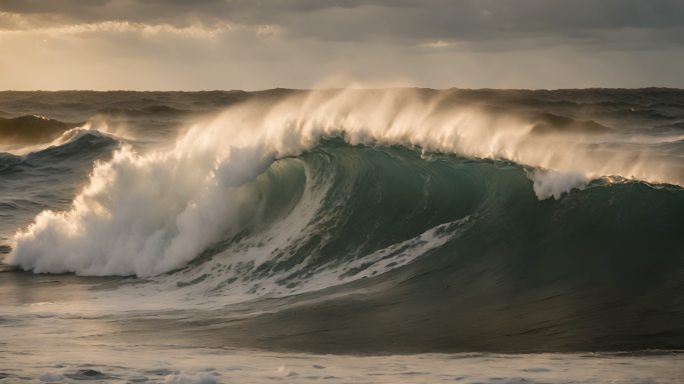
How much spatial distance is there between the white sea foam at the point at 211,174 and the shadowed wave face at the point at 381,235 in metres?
0.03

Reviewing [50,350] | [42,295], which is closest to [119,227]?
[42,295]

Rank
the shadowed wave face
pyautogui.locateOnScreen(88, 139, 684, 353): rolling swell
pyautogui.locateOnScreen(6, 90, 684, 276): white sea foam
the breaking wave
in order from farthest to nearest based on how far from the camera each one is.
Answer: pyautogui.locateOnScreen(6, 90, 684, 276): white sea foam → the breaking wave → the shadowed wave face → pyautogui.locateOnScreen(88, 139, 684, 353): rolling swell

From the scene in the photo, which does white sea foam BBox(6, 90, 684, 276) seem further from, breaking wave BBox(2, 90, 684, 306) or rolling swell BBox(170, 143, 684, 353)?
rolling swell BBox(170, 143, 684, 353)

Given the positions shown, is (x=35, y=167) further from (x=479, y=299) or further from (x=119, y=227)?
(x=479, y=299)

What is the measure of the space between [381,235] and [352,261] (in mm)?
791

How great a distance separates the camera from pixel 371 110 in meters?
11.7

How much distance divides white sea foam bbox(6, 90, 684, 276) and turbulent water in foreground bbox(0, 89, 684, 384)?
4 centimetres

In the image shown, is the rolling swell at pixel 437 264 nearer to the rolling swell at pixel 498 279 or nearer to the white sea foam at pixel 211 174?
the rolling swell at pixel 498 279


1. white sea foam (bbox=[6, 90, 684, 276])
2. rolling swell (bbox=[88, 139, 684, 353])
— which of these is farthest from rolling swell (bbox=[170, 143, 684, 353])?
white sea foam (bbox=[6, 90, 684, 276])

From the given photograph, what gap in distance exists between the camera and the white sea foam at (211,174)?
9547 millimetres

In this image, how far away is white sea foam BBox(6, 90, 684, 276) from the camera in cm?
955

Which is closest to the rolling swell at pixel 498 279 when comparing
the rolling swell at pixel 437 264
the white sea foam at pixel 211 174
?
the rolling swell at pixel 437 264

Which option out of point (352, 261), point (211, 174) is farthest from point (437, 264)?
point (211, 174)

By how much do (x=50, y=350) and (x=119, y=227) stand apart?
5094mm
